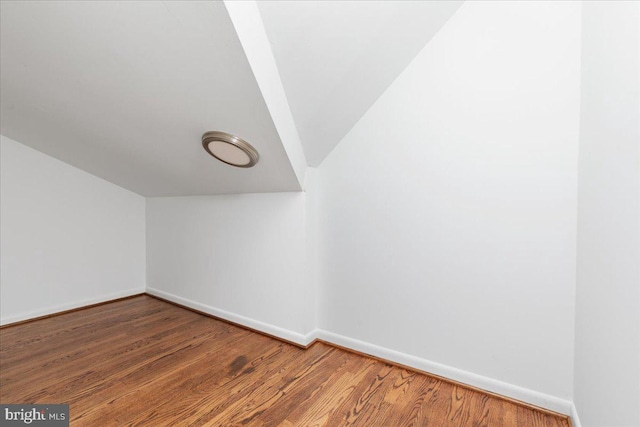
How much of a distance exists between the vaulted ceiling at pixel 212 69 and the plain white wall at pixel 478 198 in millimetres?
226

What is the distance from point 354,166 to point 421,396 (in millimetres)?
1195

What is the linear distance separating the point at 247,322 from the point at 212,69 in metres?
1.69

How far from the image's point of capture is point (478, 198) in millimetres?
1378

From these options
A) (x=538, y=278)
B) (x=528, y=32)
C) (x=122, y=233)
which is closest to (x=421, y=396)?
(x=538, y=278)

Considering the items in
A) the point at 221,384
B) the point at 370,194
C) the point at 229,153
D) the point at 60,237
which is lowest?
the point at 221,384

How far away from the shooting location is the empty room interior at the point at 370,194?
3.46 feet

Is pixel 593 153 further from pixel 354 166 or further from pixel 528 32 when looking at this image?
pixel 354 166

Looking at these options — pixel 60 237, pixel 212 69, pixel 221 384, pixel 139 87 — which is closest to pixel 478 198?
pixel 212 69

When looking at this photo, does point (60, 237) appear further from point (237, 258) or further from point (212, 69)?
point (212, 69)

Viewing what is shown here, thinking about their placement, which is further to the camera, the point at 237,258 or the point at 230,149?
the point at 237,258

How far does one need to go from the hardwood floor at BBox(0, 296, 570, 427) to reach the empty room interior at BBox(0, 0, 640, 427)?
0.01m

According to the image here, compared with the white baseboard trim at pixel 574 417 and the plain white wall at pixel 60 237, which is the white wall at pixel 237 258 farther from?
the white baseboard trim at pixel 574 417

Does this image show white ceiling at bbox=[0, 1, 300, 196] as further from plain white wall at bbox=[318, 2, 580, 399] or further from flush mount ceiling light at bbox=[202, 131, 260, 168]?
plain white wall at bbox=[318, 2, 580, 399]

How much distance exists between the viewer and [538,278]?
126 cm
